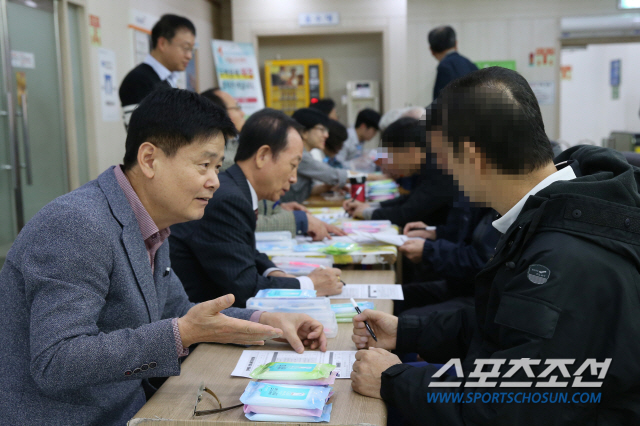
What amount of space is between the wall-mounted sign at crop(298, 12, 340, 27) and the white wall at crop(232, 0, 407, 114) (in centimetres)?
5

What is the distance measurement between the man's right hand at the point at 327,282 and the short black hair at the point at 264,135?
59 cm

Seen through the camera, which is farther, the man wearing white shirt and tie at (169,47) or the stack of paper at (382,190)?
the stack of paper at (382,190)

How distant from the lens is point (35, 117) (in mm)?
4230

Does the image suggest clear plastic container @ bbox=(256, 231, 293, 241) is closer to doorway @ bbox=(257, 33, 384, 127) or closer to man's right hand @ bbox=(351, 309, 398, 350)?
man's right hand @ bbox=(351, 309, 398, 350)

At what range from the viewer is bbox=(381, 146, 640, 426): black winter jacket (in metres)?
1.03

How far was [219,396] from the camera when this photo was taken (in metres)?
1.30

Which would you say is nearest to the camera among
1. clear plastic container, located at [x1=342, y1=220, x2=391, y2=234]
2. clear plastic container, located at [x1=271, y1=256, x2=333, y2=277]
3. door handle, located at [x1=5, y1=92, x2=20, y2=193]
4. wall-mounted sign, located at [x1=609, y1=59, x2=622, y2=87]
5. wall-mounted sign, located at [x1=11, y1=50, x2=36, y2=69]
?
clear plastic container, located at [x1=271, y1=256, x2=333, y2=277]

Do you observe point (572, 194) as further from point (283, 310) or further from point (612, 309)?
point (283, 310)

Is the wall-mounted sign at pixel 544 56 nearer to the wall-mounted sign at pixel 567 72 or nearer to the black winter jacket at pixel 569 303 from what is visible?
the wall-mounted sign at pixel 567 72

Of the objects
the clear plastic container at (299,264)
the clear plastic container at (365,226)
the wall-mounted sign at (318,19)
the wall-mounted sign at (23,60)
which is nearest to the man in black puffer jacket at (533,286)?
the clear plastic container at (299,264)

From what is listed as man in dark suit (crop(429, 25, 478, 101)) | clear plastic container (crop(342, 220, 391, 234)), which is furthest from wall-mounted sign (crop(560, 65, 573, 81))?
clear plastic container (crop(342, 220, 391, 234))

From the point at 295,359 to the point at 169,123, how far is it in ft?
2.17

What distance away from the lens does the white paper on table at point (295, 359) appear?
1.43 meters

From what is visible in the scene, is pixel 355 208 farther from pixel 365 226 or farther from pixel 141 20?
pixel 141 20
